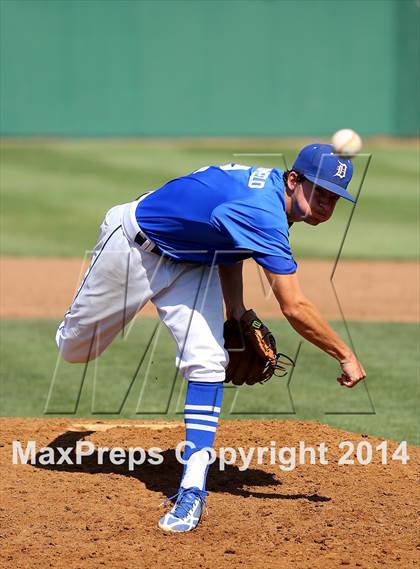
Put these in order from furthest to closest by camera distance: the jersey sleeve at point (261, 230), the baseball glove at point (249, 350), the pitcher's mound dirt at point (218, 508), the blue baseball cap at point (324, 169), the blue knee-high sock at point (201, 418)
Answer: the baseball glove at point (249, 350)
the blue knee-high sock at point (201, 418)
the blue baseball cap at point (324, 169)
the jersey sleeve at point (261, 230)
the pitcher's mound dirt at point (218, 508)

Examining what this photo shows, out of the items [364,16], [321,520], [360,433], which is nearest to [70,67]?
[364,16]

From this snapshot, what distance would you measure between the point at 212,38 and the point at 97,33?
2.46 m

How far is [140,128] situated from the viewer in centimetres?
2253

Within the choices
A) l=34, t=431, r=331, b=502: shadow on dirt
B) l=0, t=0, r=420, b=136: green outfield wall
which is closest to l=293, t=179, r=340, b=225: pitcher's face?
l=34, t=431, r=331, b=502: shadow on dirt

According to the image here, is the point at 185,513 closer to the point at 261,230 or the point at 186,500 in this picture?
the point at 186,500

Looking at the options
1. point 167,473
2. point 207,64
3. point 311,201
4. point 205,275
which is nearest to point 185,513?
point 167,473

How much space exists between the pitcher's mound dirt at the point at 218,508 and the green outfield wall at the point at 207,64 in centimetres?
1649

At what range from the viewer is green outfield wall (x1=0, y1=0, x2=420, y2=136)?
858 inches

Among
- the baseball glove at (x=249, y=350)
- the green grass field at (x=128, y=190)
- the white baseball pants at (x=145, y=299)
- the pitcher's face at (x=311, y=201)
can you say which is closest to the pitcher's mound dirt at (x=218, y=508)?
the baseball glove at (x=249, y=350)

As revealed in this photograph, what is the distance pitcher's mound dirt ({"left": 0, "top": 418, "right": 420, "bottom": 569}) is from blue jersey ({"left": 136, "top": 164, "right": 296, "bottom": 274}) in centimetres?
118

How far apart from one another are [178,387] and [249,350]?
2.78 meters

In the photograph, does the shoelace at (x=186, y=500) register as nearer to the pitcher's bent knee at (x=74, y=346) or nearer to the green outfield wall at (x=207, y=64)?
the pitcher's bent knee at (x=74, y=346)

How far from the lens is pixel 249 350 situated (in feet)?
17.3

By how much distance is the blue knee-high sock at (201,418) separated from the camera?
476 centimetres
